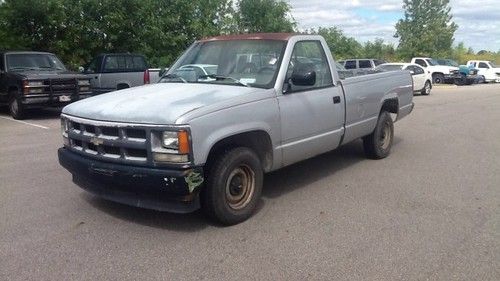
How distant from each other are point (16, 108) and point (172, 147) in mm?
10648

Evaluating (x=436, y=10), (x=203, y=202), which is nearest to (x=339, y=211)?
(x=203, y=202)

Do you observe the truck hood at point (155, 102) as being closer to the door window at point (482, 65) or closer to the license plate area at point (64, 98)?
the license plate area at point (64, 98)

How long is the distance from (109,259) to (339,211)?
2403mm

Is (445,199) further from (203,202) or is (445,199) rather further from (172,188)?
(172,188)

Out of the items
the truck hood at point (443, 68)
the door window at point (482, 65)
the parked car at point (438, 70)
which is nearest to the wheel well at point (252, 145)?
the parked car at point (438, 70)

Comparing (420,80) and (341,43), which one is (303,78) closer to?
(420,80)

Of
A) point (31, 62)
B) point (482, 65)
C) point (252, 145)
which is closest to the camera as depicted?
point (252, 145)

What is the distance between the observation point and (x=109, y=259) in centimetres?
400

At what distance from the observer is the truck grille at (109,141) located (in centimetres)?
433

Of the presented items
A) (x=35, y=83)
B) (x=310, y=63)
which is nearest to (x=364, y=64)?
(x=35, y=83)

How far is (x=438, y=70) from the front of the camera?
3425 cm

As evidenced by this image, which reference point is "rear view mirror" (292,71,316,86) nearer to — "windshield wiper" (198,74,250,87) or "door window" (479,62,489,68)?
"windshield wiper" (198,74,250,87)

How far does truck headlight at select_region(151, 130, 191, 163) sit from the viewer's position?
13.6 ft

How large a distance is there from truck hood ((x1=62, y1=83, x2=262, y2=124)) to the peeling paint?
1.58 ft
